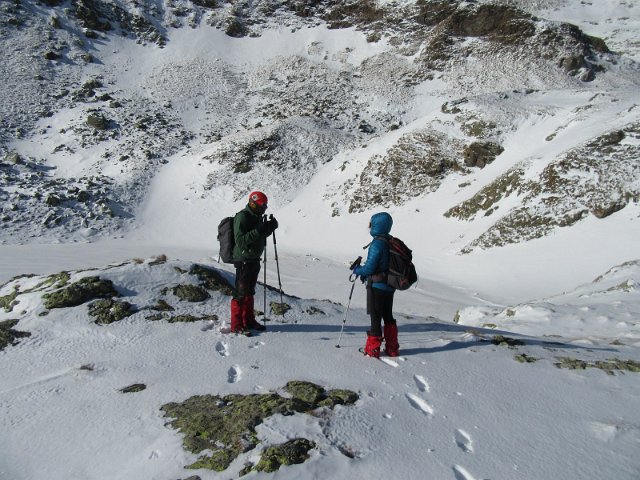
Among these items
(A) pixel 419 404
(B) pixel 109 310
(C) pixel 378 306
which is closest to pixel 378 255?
(C) pixel 378 306

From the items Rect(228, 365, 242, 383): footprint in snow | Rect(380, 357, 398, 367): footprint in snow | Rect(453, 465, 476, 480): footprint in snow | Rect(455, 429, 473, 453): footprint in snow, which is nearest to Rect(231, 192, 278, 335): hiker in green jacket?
Rect(228, 365, 242, 383): footprint in snow

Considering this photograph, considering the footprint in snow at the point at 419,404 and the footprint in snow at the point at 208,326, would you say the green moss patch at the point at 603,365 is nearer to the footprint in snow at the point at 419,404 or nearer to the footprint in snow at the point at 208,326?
the footprint in snow at the point at 419,404

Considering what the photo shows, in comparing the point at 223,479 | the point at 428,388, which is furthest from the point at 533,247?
the point at 223,479

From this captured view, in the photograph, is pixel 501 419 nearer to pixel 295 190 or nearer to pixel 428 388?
pixel 428 388

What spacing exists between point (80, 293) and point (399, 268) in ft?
17.2

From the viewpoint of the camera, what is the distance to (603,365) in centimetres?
573

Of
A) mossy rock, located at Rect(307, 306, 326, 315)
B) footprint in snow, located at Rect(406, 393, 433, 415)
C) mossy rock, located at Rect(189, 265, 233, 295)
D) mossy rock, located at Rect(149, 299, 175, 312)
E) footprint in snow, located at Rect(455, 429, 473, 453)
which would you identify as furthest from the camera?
mossy rock, located at Rect(189, 265, 233, 295)

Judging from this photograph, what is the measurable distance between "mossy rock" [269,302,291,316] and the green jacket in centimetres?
144

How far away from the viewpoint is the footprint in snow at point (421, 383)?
15.8ft

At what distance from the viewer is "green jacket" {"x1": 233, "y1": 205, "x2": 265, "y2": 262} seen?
626cm

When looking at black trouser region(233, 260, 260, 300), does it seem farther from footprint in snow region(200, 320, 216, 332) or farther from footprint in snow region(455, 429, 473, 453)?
footprint in snow region(455, 429, 473, 453)

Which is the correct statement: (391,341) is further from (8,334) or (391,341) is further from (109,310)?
(8,334)

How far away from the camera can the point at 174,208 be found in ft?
99.1

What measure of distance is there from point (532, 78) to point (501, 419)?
4651cm
